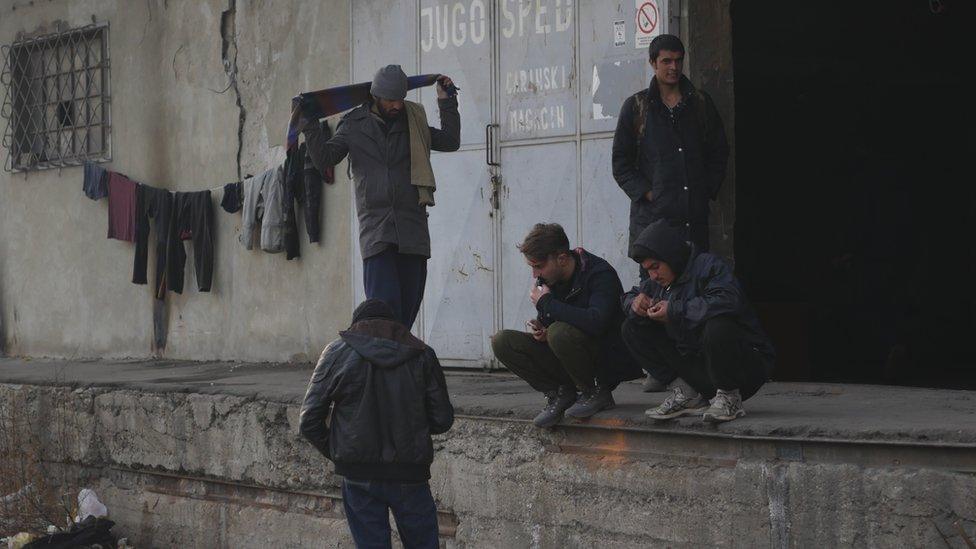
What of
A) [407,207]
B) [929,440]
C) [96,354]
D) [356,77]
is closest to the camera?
[929,440]

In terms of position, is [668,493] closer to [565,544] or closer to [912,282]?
[565,544]

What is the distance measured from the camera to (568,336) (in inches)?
A: 245

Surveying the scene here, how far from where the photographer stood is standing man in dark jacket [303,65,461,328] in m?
7.05

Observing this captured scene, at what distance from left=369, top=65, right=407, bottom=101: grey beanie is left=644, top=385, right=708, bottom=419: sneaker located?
6.81 feet

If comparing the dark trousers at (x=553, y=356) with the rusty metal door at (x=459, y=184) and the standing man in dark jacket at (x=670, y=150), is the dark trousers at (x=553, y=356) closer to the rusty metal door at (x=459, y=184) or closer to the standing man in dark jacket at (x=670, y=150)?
the standing man in dark jacket at (x=670, y=150)

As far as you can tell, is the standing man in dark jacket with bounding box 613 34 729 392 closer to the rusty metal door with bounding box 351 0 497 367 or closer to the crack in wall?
the rusty metal door with bounding box 351 0 497 367

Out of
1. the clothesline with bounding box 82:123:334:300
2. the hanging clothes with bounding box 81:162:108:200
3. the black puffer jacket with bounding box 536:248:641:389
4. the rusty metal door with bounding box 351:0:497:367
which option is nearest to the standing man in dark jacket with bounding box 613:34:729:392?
the black puffer jacket with bounding box 536:248:641:389

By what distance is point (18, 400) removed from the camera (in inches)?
379

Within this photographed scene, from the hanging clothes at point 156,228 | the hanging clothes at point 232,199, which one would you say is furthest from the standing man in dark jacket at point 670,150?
the hanging clothes at point 156,228

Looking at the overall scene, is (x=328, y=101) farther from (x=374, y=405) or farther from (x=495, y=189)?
(x=374, y=405)

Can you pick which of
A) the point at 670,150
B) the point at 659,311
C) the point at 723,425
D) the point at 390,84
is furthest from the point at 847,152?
the point at 723,425

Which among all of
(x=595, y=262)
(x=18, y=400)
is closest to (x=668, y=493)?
(x=595, y=262)

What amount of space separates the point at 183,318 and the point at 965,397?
633 centimetres

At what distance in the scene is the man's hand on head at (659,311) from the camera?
232 inches
